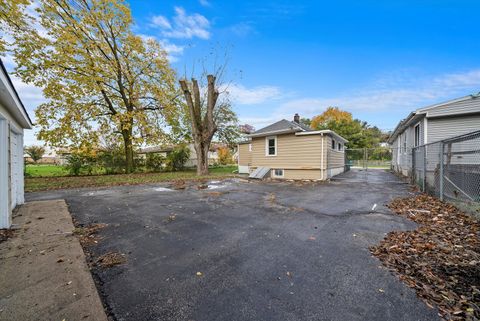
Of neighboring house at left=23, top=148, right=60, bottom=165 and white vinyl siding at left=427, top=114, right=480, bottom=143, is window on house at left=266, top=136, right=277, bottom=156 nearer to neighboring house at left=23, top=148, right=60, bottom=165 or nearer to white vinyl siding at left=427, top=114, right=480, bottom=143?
white vinyl siding at left=427, top=114, right=480, bottom=143

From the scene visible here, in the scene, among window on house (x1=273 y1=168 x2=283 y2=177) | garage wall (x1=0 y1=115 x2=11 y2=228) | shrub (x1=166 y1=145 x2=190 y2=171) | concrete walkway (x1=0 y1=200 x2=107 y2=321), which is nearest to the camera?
concrete walkway (x1=0 y1=200 x2=107 y2=321)

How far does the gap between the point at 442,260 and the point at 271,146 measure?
11.4 meters

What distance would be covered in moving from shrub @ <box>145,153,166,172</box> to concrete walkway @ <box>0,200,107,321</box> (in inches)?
631

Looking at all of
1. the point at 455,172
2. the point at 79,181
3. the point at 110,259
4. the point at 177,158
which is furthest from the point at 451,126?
the point at 177,158

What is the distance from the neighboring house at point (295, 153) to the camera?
11445 millimetres

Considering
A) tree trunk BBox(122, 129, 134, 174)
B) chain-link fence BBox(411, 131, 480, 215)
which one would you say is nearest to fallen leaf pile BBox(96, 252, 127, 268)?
chain-link fence BBox(411, 131, 480, 215)

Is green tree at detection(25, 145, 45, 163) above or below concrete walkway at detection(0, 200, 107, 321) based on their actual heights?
above

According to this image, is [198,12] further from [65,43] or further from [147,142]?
[147,142]

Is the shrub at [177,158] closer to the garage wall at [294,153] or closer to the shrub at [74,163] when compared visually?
the shrub at [74,163]

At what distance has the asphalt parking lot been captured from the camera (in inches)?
69.8

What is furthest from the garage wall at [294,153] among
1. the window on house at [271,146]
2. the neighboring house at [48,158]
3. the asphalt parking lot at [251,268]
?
the neighboring house at [48,158]

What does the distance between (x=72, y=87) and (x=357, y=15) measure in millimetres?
17643

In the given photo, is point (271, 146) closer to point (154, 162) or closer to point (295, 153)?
point (295, 153)

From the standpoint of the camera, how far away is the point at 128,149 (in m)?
16.4
